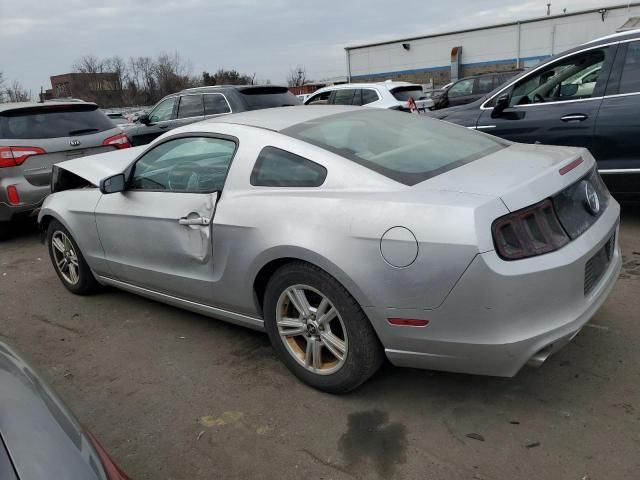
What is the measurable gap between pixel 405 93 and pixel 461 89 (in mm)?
4971

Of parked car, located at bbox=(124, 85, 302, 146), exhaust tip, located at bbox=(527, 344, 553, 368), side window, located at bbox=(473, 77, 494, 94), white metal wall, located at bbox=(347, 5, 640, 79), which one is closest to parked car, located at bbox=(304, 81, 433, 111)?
parked car, located at bbox=(124, 85, 302, 146)

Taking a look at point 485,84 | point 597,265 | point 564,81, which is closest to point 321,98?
point 485,84

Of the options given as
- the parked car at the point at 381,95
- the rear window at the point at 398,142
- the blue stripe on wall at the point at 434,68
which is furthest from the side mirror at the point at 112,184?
the blue stripe on wall at the point at 434,68

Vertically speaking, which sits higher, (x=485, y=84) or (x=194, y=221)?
(x=485, y=84)

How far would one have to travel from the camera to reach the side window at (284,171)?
288 centimetres

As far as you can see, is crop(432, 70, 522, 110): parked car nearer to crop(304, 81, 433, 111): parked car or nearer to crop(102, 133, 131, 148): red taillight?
crop(304, 81, 433, 111): parked car

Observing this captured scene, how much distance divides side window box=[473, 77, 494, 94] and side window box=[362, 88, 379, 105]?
525 cm

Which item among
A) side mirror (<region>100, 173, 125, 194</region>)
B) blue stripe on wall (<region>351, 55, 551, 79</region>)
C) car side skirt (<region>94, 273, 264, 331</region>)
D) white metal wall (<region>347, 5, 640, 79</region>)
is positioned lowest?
car side skirt (<region>94, 273, 264, 331</region>)

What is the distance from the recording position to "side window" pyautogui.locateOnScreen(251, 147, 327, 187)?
2879 mm

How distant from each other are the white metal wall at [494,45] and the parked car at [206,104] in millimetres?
32268

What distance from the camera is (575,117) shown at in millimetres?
5020

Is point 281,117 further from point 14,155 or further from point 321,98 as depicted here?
point 321,98

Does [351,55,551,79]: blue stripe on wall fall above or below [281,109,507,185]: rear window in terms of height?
above

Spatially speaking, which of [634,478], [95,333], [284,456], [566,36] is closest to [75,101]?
[95,333]
